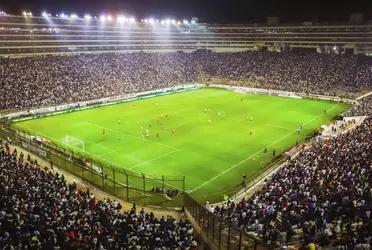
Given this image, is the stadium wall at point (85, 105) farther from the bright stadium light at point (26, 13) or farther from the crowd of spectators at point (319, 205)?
the crowd of spectators at point (319, 205)

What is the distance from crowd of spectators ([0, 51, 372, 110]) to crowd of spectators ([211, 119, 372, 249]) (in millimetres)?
48099

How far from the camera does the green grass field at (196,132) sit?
37250 mm

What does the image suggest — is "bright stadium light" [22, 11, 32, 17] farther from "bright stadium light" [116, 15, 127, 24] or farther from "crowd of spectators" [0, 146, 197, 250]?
"crowd of spectators" [0, 146, 197, 250]

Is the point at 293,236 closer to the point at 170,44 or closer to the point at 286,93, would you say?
the point at 286,93

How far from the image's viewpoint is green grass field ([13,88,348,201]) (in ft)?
122

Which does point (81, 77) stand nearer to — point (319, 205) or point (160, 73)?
point (160, 73)

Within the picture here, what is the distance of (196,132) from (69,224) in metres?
33.2

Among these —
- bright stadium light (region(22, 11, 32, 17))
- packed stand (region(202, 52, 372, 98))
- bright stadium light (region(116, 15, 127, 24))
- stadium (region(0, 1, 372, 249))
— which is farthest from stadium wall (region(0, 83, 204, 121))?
bright stadium light (region(22, 11, 32, 17))

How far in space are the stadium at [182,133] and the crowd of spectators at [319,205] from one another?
0.10m

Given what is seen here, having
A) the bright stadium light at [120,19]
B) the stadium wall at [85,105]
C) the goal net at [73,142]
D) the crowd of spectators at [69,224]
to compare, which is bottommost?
the goal net at [73,142]

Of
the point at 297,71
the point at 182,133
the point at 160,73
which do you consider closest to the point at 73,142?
the point at 182,133

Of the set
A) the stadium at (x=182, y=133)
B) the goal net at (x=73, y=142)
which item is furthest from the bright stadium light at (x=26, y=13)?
the goal net at (x=73, y=142)

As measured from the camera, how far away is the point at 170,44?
122m

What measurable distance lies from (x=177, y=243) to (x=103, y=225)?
14.3ft
